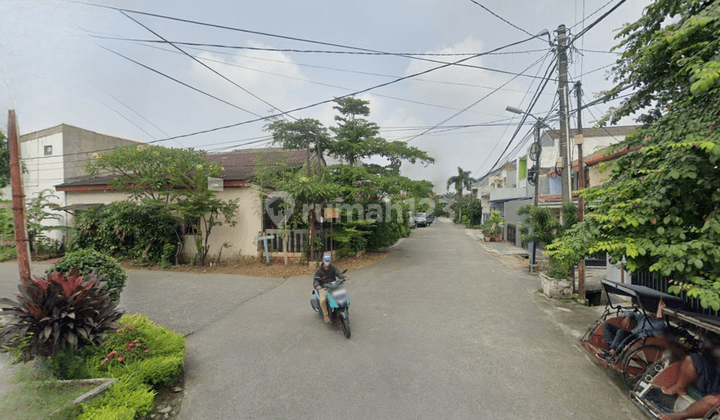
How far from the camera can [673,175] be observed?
250 centimetres

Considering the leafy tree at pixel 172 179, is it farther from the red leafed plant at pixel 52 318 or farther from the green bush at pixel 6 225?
the red leafed plant at pixel 52 318

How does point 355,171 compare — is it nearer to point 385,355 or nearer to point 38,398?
point 385,355

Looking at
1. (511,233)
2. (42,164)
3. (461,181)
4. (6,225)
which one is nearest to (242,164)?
(6,225)

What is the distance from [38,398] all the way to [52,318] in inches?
28.6

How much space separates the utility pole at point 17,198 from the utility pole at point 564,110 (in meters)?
9.69

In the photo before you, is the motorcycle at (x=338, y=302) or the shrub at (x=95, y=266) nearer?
the shrub at (x=95, y=266)

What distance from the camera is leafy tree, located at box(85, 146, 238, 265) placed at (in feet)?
28.9

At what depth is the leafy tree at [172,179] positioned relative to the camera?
880 centimetres

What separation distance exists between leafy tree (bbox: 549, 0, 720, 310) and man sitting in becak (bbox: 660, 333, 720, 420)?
2.68ft

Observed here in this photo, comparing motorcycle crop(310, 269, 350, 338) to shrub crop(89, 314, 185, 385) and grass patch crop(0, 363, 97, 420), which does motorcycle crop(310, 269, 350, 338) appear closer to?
shrub crop(89, 314, 185, 385)

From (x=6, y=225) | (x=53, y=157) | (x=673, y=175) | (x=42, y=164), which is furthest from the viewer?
(x=42, y=164)

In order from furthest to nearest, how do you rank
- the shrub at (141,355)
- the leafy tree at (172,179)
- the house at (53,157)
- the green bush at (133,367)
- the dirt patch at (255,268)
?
the house at (53,157), the dirt patch at (255,268), the leafy tree at (172,179), the shrub at (141,355), the green bush at (133,367)

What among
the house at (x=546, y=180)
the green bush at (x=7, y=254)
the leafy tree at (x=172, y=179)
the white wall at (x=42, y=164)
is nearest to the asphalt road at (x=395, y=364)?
the leafy tree at (x=172, y=179)

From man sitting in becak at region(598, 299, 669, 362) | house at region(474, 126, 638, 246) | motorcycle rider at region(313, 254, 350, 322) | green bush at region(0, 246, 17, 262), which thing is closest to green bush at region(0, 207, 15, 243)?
green bush at region(0, 246, 17, 262)
